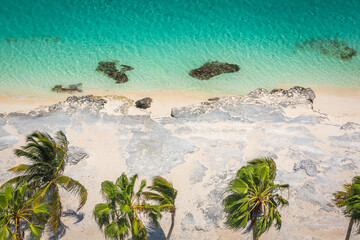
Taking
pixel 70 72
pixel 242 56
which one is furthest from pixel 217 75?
pixel 70 72

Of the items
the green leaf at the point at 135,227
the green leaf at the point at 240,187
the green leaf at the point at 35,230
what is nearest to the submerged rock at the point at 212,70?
the green leaf at the point at 240,187

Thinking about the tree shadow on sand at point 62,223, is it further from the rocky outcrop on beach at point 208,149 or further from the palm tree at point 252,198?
the palm tree at point 252,198

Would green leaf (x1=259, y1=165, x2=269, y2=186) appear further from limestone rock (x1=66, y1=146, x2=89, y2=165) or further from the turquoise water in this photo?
the turquoise water

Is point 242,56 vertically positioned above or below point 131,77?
above

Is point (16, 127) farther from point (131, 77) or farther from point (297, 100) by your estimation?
point (297, 100)

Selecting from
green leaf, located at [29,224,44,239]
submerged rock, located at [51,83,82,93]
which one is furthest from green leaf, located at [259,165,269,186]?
submerged rock, located at [51,83,82,93]
